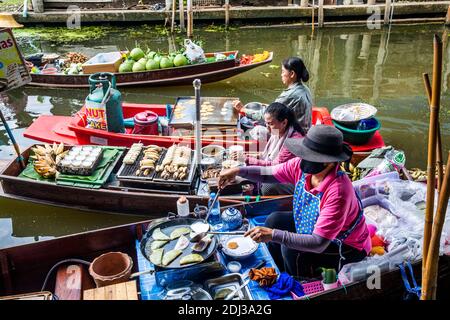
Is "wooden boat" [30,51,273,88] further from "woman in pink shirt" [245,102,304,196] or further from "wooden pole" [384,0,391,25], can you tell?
"wooden pole" [384,0,391,25]

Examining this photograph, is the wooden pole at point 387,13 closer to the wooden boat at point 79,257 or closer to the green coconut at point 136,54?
the green coconut at point 136,54

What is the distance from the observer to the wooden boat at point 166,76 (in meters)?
9.70

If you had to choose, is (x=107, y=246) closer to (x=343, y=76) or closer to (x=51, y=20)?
(x=343, y=76)

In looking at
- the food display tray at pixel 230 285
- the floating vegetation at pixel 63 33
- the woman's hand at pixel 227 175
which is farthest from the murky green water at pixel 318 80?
the food display tray at pixel 230 285

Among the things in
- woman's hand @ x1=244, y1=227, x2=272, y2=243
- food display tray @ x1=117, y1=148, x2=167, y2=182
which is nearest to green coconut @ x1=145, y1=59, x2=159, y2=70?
food display tray @ x1=117, y1=148, x2=167, y2=182

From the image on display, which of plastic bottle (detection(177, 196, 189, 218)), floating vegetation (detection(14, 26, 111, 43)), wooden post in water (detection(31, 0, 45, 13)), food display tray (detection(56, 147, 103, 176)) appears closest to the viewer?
plastic bottle (detection(177, 196, 189, 218))

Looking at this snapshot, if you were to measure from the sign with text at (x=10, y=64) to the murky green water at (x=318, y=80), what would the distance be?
191 cm

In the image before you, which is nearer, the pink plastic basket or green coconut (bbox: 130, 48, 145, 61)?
the pink plastic basket

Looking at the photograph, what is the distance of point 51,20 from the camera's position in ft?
52.9

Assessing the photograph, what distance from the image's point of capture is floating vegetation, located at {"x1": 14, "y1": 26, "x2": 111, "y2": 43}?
14.9 m

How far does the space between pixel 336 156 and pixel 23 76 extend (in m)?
5.10

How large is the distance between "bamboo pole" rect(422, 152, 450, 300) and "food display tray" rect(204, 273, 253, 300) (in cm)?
150

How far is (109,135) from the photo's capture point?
651cm

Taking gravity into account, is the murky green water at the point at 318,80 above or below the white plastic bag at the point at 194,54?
below
